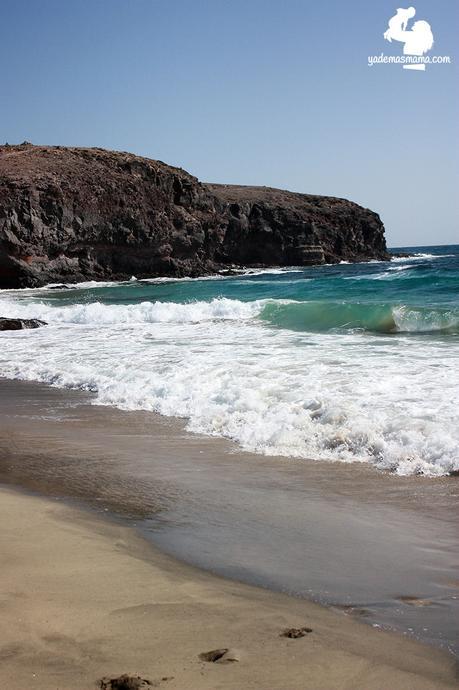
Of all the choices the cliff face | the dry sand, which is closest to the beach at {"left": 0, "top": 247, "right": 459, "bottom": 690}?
the dry sand

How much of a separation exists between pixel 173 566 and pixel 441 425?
3.75 meters

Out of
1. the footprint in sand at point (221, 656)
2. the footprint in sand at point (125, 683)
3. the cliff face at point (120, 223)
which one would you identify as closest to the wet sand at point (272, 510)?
the footprint in sand at point (221, 656)

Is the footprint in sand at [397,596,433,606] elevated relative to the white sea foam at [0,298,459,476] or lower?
lower

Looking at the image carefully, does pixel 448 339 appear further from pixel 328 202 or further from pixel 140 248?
pixel 328 202

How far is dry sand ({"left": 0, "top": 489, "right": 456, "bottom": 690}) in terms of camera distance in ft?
8.32

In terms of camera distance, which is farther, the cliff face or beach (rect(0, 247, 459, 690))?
the cliff face

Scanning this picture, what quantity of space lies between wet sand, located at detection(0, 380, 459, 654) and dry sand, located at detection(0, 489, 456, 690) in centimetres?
24

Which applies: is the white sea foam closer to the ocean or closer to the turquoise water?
the ocean

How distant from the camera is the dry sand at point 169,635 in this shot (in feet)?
8.32

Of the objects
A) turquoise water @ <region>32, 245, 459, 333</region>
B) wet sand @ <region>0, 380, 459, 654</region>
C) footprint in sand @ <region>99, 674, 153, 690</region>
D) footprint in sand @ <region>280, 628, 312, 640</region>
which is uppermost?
turquoise water @ <region>32, 245, 459, 333</region>

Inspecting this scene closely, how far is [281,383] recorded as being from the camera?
29.6 ft

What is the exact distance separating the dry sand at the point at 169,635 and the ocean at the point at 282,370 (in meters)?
2.92

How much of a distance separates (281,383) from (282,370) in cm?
96

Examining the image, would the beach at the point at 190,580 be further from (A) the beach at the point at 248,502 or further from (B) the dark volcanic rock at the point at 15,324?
(B) the dark volcanic rock at the point at 15,324
